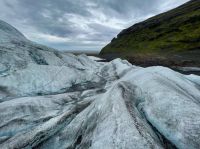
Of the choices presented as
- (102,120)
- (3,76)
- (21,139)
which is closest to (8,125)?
(21,139)

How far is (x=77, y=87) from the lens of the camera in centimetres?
1588

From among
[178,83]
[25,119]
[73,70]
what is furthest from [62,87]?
[178,83]

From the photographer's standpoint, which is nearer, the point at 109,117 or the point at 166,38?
the point at 109,117

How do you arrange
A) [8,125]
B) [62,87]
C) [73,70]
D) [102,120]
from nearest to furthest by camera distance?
[102,120] < [8,125] < [62,87] < [73,70]

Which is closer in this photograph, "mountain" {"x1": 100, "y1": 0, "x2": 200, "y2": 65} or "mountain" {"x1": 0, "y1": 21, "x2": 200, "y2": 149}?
"mountain" {"x1": 0, "y1": 21, "x2": 200, "y2": 149}

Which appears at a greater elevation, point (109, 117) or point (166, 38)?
point (109, 117)

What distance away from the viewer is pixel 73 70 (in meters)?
18.0

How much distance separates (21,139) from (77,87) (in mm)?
8641

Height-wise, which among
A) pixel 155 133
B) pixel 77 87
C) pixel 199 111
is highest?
pixel 199 111

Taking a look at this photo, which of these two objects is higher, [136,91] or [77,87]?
[136,91]

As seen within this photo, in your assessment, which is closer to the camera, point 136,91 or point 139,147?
point 139,147

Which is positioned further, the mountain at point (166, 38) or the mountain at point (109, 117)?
the mountain at point (166, 38)

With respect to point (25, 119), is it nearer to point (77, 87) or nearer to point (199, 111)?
point (77, 87)

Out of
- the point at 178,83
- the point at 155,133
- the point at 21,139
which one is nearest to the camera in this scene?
the point at 155,133
